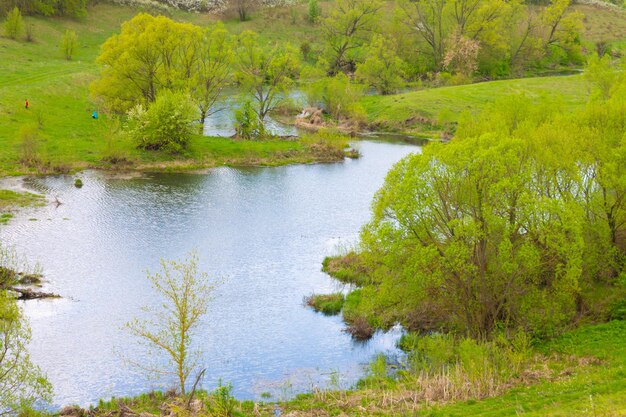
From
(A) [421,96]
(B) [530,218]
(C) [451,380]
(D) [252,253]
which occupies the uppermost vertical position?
(A) [421,96]

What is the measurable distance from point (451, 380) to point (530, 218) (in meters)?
9.59

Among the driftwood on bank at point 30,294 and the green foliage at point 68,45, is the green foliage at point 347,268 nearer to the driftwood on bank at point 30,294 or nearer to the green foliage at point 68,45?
the driftwood on bank at point 30,294

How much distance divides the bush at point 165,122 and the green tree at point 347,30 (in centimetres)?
6177

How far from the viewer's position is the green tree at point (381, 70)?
11688 centimetres

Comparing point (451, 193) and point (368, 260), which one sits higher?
point (451, 193)

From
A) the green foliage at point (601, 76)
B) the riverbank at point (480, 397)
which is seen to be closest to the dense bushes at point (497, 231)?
the riverbank at point (480, 397)

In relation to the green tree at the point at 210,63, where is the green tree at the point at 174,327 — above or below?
below

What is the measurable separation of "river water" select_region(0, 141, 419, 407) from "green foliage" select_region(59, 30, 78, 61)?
5325cm

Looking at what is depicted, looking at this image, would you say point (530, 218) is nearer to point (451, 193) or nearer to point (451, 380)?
point (451, 193)

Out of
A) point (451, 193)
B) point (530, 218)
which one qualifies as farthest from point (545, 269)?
point (451, 193)

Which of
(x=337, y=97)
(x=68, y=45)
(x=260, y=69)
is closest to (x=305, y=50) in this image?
(x=337, y=97)

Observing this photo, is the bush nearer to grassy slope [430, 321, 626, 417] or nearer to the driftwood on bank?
the driftwood on bank

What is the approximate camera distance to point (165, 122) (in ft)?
246

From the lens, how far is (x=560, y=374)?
97.5 feet
